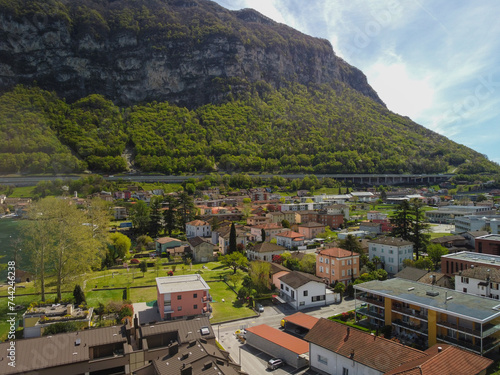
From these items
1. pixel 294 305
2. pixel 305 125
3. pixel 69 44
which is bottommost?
pixel 294 305

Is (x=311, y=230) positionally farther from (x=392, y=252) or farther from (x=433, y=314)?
(x=433, y=314)

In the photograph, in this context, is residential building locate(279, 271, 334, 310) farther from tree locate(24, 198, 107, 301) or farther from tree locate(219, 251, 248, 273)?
tree locate(24, 198, 107, 301)

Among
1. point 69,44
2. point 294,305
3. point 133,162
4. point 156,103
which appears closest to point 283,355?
point 294,305

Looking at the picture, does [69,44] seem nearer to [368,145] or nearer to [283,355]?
[368,145]

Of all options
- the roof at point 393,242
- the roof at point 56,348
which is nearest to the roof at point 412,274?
the roof at point 393,242

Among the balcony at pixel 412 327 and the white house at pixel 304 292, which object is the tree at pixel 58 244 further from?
the balcony at pixel 412 327
